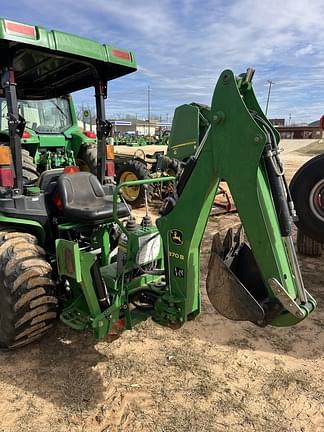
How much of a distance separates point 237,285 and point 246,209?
437 millimetres

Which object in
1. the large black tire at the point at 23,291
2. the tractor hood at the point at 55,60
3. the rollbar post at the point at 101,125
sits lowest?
the large black tire at the point at 23,291

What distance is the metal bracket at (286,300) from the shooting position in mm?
2107

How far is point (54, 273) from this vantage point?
3152 mm

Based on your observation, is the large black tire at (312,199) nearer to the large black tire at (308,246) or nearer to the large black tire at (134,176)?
the large black tire at (308,246)

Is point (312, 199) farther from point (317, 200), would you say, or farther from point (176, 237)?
point (176, 237)

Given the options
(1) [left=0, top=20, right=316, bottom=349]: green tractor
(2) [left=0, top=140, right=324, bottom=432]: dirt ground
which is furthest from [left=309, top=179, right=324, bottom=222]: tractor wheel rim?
(1) [left=0, top=20, right=316, bottom=349]: green tractor

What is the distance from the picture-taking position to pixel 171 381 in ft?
9.08

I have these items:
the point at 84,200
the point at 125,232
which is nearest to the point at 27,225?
the point at 84,200

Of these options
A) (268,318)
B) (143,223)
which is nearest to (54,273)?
(143,223)

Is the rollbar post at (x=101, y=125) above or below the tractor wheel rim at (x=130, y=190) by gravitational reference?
above

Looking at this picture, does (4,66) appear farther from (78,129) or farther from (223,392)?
(78,129)

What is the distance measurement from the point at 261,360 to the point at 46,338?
1721 mm

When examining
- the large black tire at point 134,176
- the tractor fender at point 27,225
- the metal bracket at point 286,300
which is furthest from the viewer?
the large black tire at point 134,176

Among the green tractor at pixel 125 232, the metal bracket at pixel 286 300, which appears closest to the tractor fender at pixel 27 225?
the green tractor at pixel 125 232
